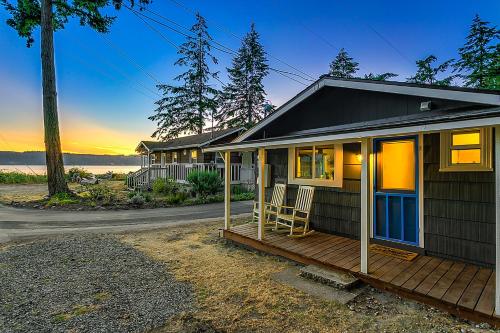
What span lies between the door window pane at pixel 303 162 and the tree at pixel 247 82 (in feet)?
66.5

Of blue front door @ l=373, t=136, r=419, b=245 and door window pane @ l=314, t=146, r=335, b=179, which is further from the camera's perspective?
door window pane @ l=314, t=146, r=335, b=179

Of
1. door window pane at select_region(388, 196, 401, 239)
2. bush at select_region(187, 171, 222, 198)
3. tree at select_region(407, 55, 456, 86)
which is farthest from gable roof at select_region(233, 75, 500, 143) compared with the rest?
tree at select_region(407, 55, 456, 86)

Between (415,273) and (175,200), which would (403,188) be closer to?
(415,273)

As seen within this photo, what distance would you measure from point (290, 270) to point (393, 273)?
1473mm

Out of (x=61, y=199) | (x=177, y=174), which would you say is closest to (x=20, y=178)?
(x=61, y=199)

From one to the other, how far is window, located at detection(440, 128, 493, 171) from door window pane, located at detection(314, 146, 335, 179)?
1.97 meters

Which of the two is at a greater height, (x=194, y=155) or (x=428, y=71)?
(x=428, y=71)

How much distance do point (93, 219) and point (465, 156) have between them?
9.63 m

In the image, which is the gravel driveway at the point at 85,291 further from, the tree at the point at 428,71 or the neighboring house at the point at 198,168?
the tree at the point at 428,71

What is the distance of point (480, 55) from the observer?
17734mm

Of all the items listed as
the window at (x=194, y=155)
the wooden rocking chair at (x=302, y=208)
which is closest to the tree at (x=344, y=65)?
the window at (x=194, y=155)

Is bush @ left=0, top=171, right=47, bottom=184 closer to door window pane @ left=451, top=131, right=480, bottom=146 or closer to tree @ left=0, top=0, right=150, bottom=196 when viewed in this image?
tree @ left=0, top=0, right=150, bottom=196

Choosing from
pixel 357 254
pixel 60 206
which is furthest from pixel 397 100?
pixel 60 206

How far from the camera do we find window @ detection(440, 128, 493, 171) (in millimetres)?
3621
